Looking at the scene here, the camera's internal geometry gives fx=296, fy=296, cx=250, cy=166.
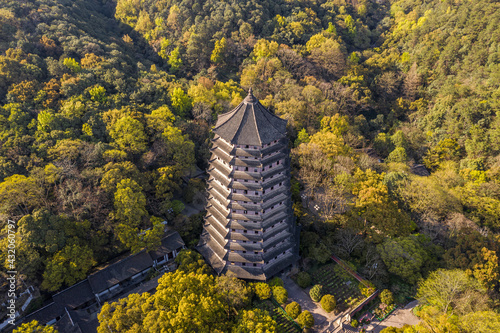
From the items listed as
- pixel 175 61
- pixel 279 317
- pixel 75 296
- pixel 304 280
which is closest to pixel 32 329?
pixel 75 296

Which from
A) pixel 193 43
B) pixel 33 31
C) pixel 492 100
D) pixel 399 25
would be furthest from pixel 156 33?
pixel 492 100

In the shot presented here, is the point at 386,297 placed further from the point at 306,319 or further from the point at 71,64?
the point at 71,64

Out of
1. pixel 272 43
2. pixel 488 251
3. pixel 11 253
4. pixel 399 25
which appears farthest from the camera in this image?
pixel 399 25

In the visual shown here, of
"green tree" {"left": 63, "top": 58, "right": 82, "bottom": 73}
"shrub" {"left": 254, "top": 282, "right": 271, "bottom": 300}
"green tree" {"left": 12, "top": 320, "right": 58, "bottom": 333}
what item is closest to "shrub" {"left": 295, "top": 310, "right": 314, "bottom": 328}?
"shrub" {"left": 254, "top": 282, "right": 271, "bottom": 300}

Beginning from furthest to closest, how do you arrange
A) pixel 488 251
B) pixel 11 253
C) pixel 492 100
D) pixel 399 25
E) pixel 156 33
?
pixel 399 25 < pixel 156 33 < pixel 492 100 < pixel 488 251 < pixel 11 253

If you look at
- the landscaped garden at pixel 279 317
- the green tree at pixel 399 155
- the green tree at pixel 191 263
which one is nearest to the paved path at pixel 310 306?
the landscaped garden at pixel 279 317

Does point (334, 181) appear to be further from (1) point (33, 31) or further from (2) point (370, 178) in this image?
(1) point (33, 31)

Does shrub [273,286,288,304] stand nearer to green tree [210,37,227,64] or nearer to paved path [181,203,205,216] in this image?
paved path [181,203,205,216]
